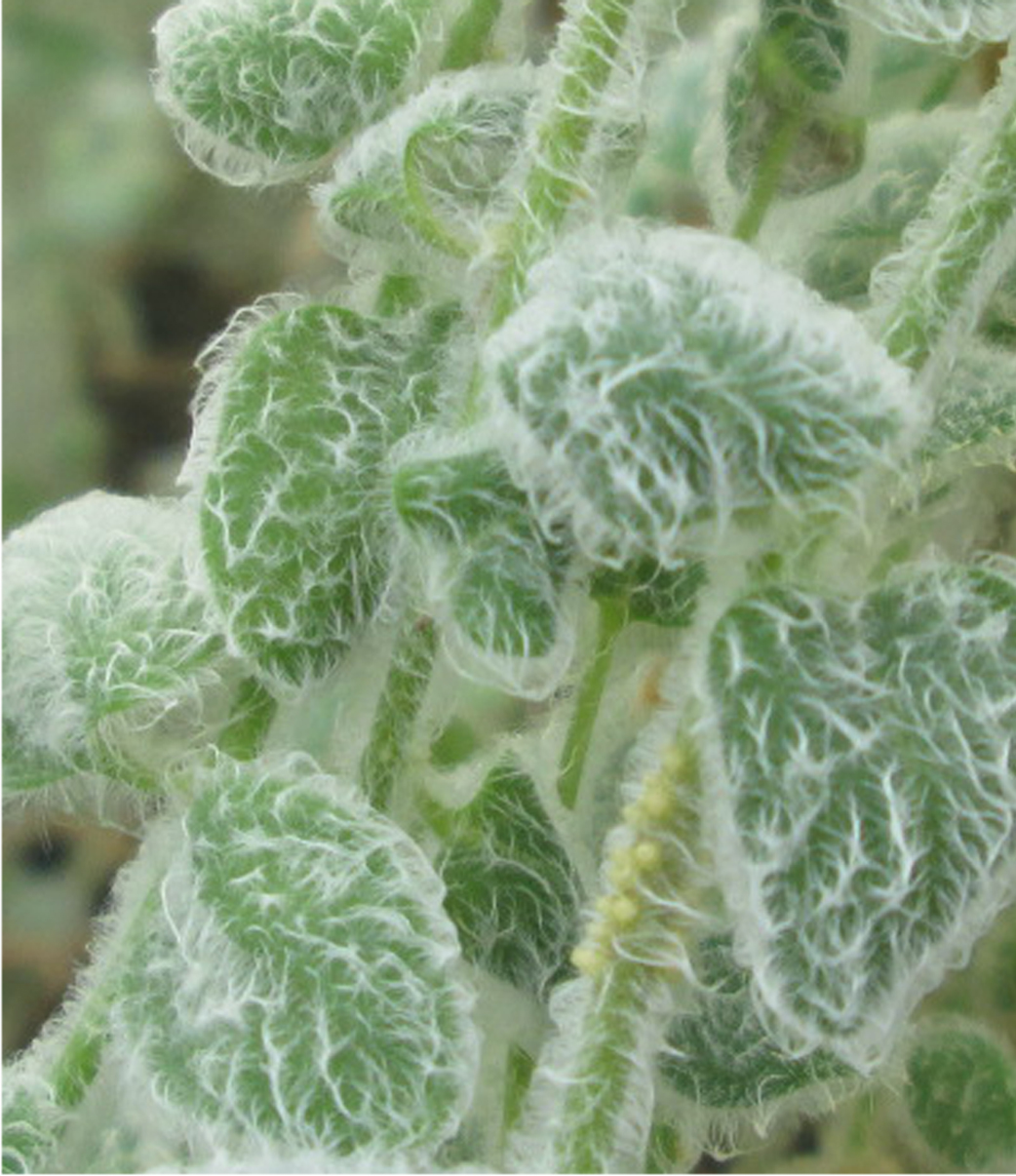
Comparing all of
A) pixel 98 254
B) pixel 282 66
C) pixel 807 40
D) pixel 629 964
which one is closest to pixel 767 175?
pixel 807 40

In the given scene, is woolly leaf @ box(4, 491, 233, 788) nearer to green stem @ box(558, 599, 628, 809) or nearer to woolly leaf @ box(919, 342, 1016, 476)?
green stem @ box(558, 599, 628, 809)

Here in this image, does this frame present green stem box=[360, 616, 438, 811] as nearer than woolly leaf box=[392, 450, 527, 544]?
No

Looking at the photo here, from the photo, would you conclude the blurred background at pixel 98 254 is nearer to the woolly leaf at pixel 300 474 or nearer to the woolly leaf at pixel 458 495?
the woolly leaf at pixel 300 474

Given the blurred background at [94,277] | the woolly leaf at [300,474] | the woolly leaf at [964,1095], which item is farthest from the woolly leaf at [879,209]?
the blurred background at [94,277]

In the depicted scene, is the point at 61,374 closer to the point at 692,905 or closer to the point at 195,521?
the point at 195,521

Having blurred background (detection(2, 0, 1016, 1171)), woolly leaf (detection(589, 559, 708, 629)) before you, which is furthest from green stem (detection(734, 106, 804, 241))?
blurred background (detection(2, 0, 1016, 1171))
